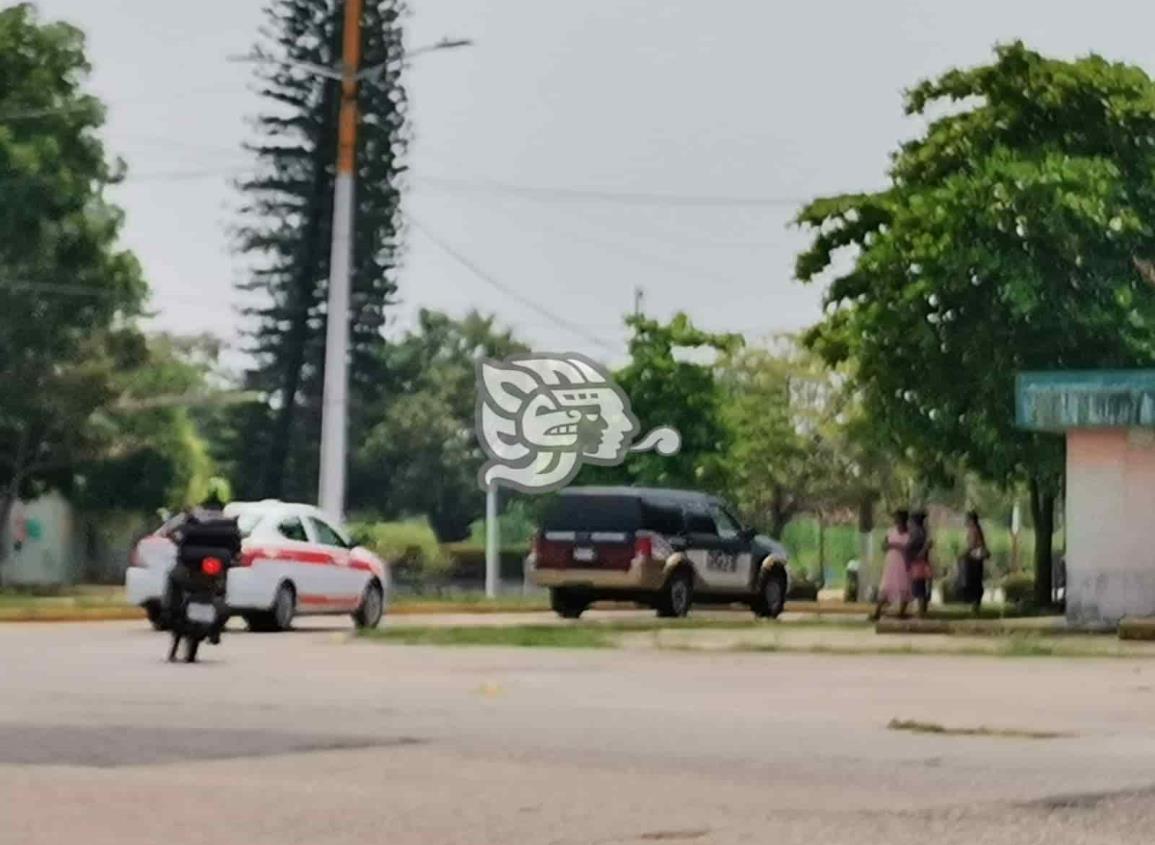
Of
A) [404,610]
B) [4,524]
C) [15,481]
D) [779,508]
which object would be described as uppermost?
[779,508]

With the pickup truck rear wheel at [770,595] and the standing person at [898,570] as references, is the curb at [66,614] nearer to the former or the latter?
the pickup truck rear wheel at [770,595]

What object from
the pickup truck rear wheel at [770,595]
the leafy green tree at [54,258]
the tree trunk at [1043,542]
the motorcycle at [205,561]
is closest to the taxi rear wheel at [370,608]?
the motorcycle at [205,561]

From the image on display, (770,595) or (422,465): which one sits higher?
(422,465)

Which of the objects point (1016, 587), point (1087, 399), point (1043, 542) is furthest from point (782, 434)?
point (1087, 399)

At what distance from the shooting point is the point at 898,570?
39688 millimetres

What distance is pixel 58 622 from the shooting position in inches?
1540

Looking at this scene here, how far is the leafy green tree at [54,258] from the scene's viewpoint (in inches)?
2509

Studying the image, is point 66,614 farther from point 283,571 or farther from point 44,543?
point 44,543

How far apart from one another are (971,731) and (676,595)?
25.5 metres

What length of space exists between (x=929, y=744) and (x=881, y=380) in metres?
28.9

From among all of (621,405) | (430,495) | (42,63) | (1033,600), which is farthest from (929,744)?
(430,495)

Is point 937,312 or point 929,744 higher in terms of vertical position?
point 937,312

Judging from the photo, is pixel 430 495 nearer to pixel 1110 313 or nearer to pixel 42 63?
pixel 42 63

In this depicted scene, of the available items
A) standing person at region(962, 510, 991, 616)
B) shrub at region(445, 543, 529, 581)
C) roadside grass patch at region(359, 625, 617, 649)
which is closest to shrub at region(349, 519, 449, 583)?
shrub at region(445, 543, 529, 581)
